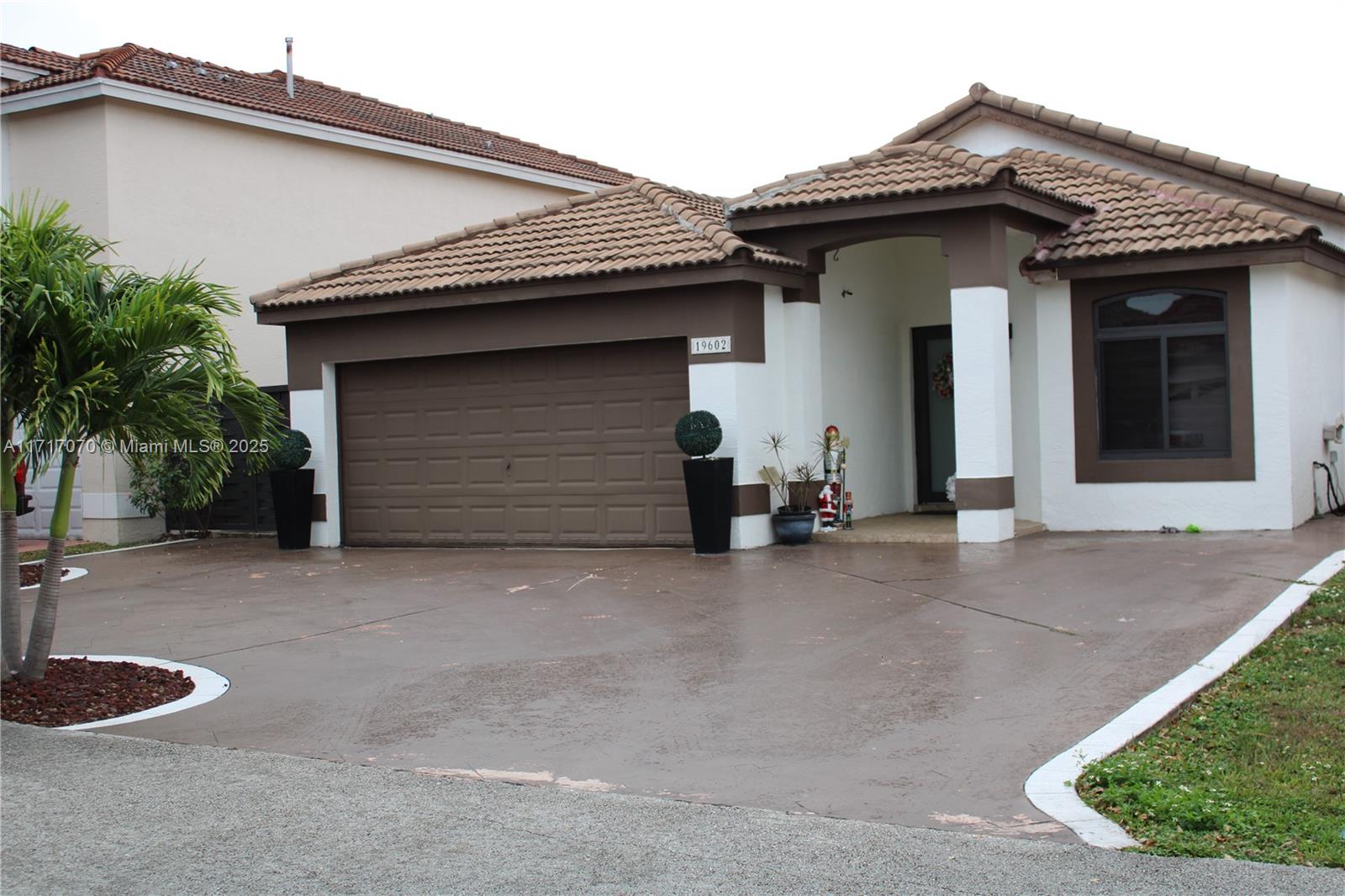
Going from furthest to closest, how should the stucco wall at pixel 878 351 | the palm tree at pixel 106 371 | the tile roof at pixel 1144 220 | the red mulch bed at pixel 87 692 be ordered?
the stucco wall at pixel 878 351 → the tile roof at pixel 1144 220 → the palm tree at pixel 106 371 → the red mulch bed at pixel 87 692

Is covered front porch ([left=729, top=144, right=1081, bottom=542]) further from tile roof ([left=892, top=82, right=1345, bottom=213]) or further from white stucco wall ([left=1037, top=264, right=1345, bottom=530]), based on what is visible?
tile roof ([left=892, top=82, right=1345, bottom=213])

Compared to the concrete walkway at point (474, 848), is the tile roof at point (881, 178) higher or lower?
higher

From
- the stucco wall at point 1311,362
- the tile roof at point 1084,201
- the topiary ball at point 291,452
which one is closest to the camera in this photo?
the tile roof at point 1084,201

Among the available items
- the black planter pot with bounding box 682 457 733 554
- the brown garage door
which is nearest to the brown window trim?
the black planter pot with bounding box 682 457 733 554

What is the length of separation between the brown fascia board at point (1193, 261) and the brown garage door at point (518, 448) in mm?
4545

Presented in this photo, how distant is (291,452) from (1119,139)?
1155cm

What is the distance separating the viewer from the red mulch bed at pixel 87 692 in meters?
7.84

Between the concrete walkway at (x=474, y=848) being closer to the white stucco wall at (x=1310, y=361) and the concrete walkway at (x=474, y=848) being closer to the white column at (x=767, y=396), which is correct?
the white column at (x=767, y=396)

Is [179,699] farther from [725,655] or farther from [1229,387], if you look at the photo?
[1229,387]

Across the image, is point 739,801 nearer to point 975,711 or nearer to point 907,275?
point 975,711

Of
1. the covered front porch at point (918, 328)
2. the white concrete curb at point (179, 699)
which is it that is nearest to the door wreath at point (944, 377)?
the covered front porch at point (918, 328)

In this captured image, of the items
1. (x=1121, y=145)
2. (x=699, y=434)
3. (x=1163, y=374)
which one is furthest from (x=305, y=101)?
(x=1163, y=374)

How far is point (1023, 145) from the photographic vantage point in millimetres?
18938

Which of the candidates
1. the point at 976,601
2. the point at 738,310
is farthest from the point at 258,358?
the point at 976,601
